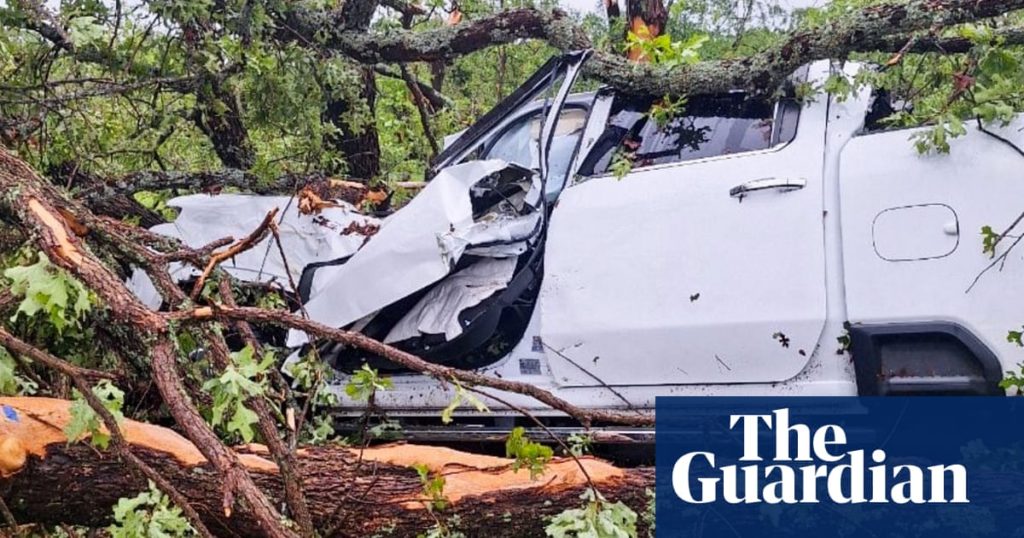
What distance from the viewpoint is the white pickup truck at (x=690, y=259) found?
3.38 meters

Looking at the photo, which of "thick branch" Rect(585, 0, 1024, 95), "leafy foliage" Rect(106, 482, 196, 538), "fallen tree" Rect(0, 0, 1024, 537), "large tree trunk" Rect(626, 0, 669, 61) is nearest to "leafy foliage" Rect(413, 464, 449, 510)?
"fallen tree" Rect(0, 0, 1024, 537)

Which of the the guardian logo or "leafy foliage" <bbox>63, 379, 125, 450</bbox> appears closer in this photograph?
"leafy foliage" <bbox>63, 379, 125, 450</bbox>

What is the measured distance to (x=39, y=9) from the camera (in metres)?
4.82

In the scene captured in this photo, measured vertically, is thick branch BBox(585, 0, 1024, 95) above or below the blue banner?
above

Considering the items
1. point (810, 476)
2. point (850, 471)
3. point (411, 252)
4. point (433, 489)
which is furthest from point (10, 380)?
point (850, 471)

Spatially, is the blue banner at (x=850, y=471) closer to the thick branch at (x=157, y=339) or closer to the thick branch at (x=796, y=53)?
the thick branch at (x=796, y=53)

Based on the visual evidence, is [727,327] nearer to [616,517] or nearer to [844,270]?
[844,270]

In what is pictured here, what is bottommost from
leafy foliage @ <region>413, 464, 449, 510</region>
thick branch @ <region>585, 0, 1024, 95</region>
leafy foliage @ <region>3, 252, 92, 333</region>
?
leafy foliage @ <region>413, 464, 449, 510</region>

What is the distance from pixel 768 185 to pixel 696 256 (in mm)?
349

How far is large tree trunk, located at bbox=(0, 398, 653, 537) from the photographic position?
115 inches

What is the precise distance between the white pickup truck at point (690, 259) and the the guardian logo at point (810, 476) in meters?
0.18

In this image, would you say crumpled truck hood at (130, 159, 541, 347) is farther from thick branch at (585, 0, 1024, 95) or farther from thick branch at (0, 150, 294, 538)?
thick branch at (0, 150, 294, 538)

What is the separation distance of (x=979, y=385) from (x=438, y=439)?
196cm

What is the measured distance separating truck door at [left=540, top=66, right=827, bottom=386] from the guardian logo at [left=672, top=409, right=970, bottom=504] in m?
0.24
